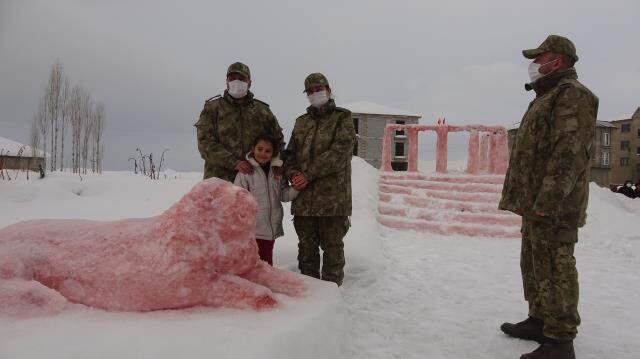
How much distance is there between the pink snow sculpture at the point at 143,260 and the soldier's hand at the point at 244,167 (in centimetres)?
79

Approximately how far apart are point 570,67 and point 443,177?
29.2ft

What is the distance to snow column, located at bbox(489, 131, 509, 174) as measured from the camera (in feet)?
43.4

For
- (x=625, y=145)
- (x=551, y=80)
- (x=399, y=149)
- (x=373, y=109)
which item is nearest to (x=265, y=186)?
(x=551, y=80)

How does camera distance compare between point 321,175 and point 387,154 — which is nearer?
point 321,175

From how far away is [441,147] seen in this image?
13.8m

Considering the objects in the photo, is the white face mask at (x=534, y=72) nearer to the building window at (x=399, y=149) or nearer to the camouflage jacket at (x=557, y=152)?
the camouflage jacket at (x=557, y=152)

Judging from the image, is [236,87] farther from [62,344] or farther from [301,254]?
[62,344]

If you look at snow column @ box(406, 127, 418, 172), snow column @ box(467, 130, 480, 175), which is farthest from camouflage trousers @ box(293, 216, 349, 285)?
snow column @ box(467, 130, 480, 175)

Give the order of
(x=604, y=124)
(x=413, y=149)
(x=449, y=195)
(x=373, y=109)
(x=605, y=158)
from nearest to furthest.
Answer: (x=449, y=195), (x=413, y=149), (x=373, y=109), (x=604, y=124), (x=605, y=158)

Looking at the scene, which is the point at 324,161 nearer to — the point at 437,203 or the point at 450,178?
the point at 437,203

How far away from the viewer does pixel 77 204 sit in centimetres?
782

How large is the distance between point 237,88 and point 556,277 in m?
2.88

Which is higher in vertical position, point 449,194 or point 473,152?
point 473,152

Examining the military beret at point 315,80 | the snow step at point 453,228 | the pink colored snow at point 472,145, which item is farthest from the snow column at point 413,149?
the military beret at point 315,80
